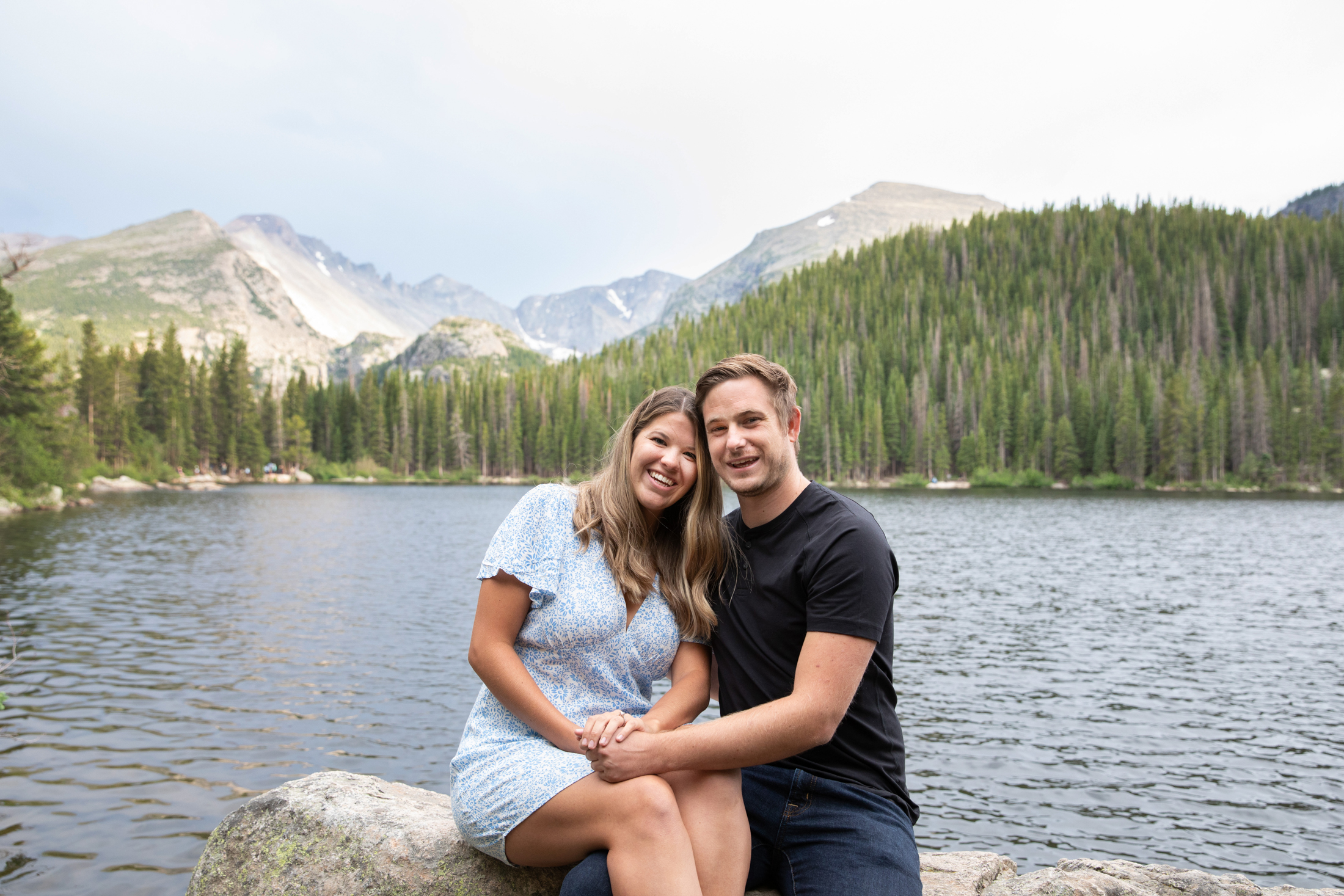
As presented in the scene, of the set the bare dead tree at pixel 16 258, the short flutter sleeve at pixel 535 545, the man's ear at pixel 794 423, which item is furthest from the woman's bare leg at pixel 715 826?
the bare dead tree at pixel 16 258

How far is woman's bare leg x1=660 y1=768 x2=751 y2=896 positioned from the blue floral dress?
0.43m

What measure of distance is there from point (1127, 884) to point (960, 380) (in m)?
113

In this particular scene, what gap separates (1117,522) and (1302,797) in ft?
139

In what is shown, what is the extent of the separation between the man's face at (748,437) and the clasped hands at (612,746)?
3.63ft

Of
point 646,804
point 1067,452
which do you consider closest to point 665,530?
point 646,804

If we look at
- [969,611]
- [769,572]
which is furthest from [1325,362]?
[769,572]

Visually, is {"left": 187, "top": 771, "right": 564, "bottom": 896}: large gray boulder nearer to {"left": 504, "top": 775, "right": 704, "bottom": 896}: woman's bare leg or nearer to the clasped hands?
{"left": 504, "top": 775, "right": 704, "bottom": 896}: woman's bare leg

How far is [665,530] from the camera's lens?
3762 millimetres

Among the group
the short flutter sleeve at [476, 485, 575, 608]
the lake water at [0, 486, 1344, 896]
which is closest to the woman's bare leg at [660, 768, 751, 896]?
the short flutter sleeve at [476, 485, 575, 608]

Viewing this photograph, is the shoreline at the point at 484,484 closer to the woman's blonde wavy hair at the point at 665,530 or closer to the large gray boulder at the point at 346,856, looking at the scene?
the woman's blonde wavy hair at the point at 665,530

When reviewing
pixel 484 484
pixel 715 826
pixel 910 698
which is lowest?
pixel 910 698

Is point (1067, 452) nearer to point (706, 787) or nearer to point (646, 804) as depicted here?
point (706, 787)

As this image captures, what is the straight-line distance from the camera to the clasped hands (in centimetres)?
282

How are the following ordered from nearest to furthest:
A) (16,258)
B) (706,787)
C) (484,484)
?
(706,787), (16,258), (484,484)
